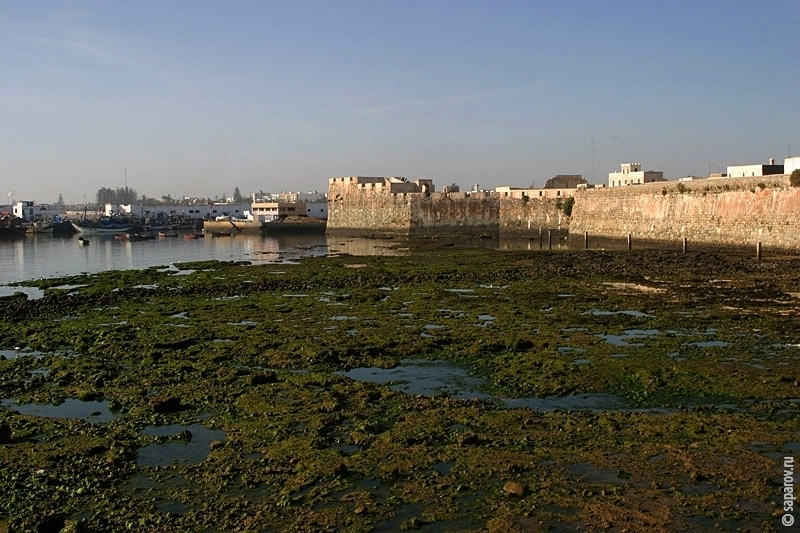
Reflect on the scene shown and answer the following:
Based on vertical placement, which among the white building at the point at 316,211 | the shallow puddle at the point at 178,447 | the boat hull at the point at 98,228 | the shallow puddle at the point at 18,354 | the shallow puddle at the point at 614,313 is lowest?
the shallow puddle at the point at 178,447

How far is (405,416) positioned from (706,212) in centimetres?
3315

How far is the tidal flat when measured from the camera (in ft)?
21.7

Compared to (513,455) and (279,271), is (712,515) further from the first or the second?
(279,271)

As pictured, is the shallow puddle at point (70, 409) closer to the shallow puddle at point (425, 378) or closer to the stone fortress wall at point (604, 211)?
the shallow puddle at point (425, 378)

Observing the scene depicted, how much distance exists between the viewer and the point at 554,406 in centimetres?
959

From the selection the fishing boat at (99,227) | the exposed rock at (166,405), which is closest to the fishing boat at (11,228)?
the fishing boat at (99,227)

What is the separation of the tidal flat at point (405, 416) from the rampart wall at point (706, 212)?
15309 mm

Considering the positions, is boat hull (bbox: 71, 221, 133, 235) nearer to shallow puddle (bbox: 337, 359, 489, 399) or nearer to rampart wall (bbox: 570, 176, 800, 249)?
rampart wall (bbox: 570, 176, 800, 249)

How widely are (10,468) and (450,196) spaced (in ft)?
186

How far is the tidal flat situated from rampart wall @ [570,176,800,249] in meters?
15.3

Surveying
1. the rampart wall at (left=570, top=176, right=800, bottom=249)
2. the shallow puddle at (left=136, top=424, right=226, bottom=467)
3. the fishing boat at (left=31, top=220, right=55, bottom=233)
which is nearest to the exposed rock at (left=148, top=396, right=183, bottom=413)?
the shallow puddle at (left=136, top=424, right=226, bottom=467)

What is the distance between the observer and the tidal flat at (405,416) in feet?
21.7

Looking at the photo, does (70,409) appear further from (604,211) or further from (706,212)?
(604,211)

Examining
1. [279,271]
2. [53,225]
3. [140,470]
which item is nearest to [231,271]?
[279,271]
